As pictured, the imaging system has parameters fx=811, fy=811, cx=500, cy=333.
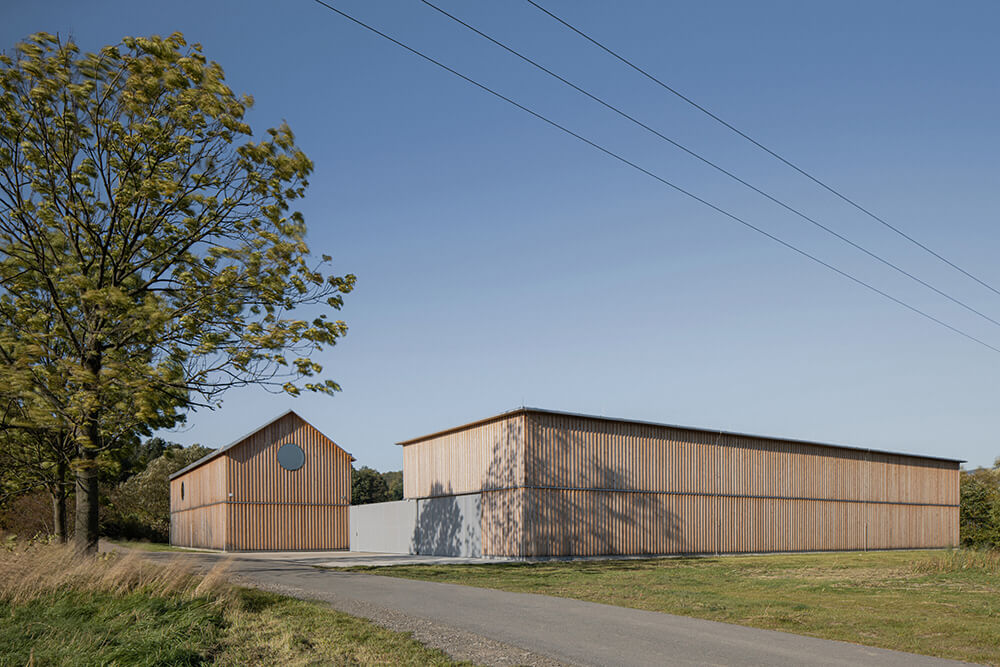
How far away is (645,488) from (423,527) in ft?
35.3

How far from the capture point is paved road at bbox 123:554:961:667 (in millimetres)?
8844

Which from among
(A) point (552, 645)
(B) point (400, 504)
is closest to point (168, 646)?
(A) point (552, 645)

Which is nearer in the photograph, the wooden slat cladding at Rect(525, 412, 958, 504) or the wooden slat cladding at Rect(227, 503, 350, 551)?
the wooden slat cladding at Rect(525, 412, 958, 504)

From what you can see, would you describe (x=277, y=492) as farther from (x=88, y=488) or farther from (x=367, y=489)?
(x=367, y=489)

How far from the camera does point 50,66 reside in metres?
14.9

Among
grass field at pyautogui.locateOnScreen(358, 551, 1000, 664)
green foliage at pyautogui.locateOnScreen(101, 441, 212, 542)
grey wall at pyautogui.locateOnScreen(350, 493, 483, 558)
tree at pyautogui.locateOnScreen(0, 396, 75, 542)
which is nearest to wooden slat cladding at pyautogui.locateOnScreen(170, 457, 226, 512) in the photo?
green foliage at pyautogui.locateOnScreen(101, 441, 212, 542)

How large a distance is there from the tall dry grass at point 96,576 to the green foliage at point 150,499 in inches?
1635

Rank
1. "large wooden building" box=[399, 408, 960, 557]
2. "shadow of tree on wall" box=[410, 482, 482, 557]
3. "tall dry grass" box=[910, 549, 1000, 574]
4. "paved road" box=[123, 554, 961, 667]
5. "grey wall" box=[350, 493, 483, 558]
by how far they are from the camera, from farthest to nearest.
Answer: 1. "grey wall" box=[350, 493, 483, 558]
2. "shadow of tree on wall" box=[410, 482, 482, 557]
3. "large wooden building" box=[399, 408, 960, 557]
4. "tall dry grass" box=[910, 549, 1000, 574]
5. "paved road" box=[123, 554, 961, 667]

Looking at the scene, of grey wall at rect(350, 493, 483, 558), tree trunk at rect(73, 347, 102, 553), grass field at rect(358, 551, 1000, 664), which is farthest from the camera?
grey wall at rect(350, 493, 483, 558)

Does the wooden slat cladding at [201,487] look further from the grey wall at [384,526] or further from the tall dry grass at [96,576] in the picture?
the tall dry grass at [96,576]

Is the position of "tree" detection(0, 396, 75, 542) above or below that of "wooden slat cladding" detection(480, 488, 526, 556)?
above

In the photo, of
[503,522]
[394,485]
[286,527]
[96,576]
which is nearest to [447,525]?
[503,522]

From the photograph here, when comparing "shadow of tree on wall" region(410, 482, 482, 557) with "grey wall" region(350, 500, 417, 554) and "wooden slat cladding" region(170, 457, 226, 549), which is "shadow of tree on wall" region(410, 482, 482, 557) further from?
"wooden slat cladding" region(170, 457, 226, 549)

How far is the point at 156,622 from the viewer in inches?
376
